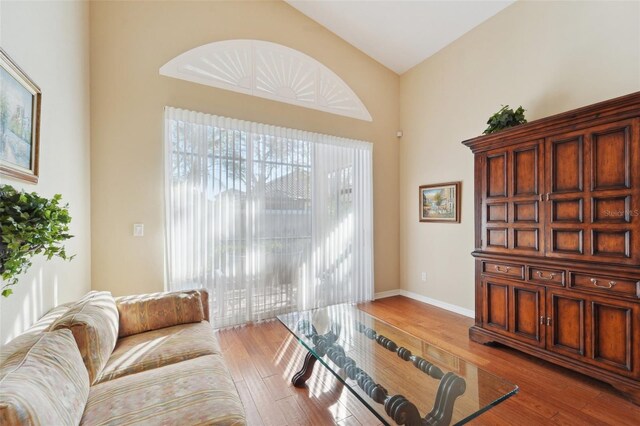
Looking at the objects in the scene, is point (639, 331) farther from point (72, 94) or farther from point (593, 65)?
point (72, 94)

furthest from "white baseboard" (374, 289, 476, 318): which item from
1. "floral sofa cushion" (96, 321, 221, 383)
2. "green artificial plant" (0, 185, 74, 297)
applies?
"green artificial plant" (0, 185, 74, 297)

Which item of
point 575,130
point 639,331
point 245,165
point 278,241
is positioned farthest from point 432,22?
point 639,331

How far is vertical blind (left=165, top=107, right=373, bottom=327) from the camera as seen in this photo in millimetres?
3115

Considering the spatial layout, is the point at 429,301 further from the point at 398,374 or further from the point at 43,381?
the point at 43,381

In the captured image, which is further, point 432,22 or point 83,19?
point 432,22

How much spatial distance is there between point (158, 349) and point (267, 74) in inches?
128

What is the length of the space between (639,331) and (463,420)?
1.71 meters

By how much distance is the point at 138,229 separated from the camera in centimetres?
296

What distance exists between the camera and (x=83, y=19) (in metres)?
2.63

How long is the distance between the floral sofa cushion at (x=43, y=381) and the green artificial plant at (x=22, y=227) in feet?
0.98

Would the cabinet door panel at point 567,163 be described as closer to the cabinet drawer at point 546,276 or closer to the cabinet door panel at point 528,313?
the cabinet drawer at point 546,276

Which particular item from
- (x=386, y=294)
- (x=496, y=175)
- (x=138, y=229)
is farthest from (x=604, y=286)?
(x=138, y=229)

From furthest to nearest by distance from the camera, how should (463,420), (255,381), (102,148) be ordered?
(102,148) < (255,381) < (463,420)

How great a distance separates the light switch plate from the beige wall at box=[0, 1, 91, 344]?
0.38 metres
